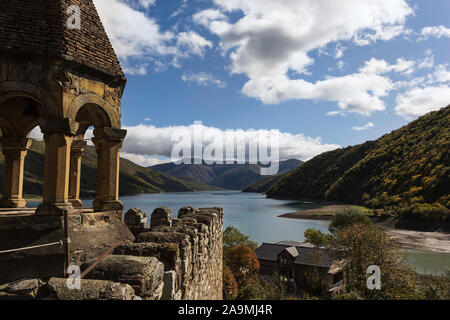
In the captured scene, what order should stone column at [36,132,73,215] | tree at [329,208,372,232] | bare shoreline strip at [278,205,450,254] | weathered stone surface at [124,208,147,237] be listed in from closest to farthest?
stone column at [36,132,73,215]
weathered stone surface at [124,208,147,237]
bare shoreline strip at [278,205,450,254]
tree at [329,208,372,232]

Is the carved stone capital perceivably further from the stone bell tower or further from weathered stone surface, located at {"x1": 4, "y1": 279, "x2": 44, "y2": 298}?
weathered stone surface, located at {"x1": 4, "y1": 279, "x2": 44, "y2": 298}

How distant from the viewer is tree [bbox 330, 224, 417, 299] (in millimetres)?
19609

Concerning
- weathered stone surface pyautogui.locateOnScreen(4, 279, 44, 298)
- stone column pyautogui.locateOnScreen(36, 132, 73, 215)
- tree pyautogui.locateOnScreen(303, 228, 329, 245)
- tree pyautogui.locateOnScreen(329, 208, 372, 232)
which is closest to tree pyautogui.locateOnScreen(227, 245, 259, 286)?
tree pyautogui.locateOnScreen(303, 228, 329, 245)

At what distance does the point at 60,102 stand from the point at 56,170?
1.23 metres

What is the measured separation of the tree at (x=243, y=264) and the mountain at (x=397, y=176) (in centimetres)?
3921

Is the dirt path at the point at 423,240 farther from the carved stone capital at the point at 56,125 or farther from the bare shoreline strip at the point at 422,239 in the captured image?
the carved stone capital at the point at 56,125

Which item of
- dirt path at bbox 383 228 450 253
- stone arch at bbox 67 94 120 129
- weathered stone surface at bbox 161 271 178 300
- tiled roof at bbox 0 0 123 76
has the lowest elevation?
dirt path at bbox 383 228 450 253

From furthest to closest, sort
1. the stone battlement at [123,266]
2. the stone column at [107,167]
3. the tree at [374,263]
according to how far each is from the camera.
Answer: the tree at [374,263] < the stone column at [107,167] < the stone battlement at [123,266]

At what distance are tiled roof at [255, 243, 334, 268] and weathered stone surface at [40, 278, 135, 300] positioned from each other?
3069 centimetres

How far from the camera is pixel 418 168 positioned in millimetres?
75375

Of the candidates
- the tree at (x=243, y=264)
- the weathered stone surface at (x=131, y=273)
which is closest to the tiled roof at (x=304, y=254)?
the tree at (x=243, y=264)

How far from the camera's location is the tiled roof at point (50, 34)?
5078mm

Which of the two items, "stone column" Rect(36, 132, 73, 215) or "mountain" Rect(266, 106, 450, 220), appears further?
"mountain" Rect(266, 106, 450, 220)
